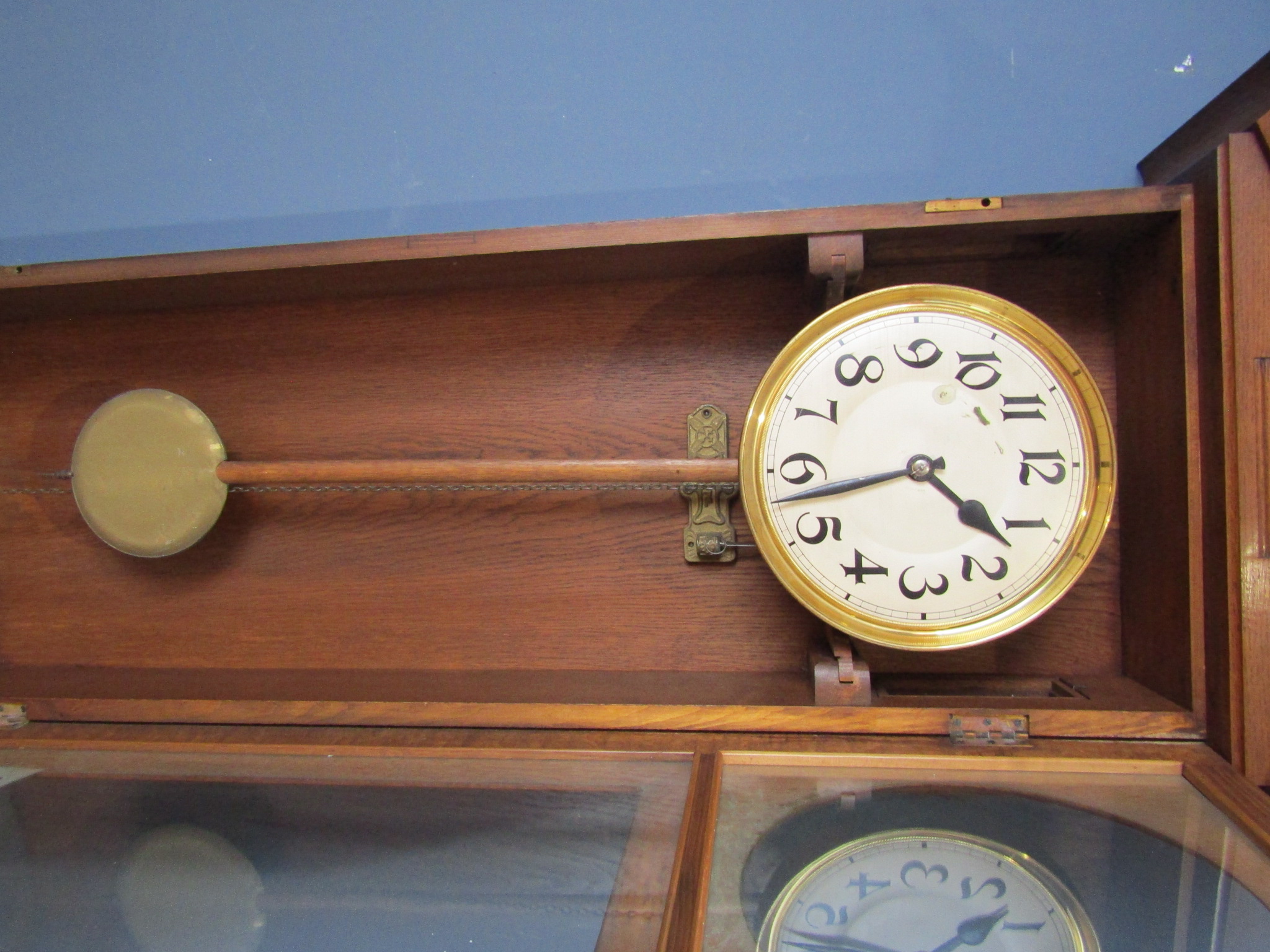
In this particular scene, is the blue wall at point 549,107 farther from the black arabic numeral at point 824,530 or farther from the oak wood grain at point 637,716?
the oak wood grain at point 637,716

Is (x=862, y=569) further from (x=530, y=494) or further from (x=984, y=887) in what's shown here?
(x=530, y=494)

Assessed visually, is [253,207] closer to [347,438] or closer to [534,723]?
[347,438]

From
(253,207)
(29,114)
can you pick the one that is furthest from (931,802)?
(29,114)

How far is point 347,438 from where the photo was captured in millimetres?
1042

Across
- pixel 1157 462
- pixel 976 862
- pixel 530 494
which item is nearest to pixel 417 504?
pixel 530 494

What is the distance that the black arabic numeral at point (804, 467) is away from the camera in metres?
0.81

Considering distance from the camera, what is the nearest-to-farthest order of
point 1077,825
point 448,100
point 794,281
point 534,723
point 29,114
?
point 1077,825 → point 534,723 → point 794,281 → point 448,100 → point 29,114

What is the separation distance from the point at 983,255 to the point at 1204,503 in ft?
1.14

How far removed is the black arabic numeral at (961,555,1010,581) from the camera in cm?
79

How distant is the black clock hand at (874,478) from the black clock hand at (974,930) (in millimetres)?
384

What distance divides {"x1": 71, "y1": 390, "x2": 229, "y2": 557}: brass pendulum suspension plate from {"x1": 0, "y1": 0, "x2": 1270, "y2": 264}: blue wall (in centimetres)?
28

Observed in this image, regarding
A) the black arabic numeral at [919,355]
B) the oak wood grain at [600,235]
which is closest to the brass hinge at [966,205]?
the oak wood grain at [600,235]

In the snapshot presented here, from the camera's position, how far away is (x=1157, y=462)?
2.68ft

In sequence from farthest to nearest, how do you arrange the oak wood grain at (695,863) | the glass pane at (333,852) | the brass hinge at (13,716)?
the brass hinge at (13,716) → the glass pane at (333,852) → the oak wood grain at (695,863)
